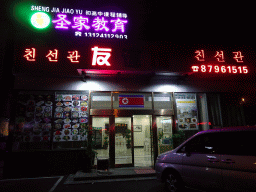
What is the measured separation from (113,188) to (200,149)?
3.36 meters

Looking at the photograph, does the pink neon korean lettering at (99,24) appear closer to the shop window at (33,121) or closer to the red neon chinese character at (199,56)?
the shop window at (33,121)

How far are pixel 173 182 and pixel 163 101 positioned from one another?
17.1 ft

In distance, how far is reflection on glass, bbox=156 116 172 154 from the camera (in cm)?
954

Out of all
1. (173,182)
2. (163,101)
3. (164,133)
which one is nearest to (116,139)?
(164,133)

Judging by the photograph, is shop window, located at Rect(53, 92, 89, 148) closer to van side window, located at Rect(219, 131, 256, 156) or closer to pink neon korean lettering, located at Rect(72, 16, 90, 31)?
pink neon korean lettering, located at Rect(72, 16, 90, 31)

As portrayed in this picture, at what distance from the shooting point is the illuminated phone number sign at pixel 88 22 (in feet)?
34.5

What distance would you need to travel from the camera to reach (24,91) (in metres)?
8.73

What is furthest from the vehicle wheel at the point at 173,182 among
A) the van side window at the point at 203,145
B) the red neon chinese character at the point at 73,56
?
the red neon chinese character at the point at 73,56

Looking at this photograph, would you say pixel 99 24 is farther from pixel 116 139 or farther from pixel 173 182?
pixel 173 182

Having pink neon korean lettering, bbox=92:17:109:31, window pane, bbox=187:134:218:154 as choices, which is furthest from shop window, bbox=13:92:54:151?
window pane, bbox=187:134:218:154

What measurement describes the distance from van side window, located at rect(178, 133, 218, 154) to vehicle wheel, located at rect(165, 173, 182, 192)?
0.78 metres

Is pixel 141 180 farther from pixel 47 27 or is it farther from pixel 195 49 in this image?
pixel 47 27

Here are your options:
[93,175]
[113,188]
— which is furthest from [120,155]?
[113,188]

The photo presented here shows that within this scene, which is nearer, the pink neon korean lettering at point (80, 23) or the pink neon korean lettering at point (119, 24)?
the pink neon korean lettering at point (80, 23)
